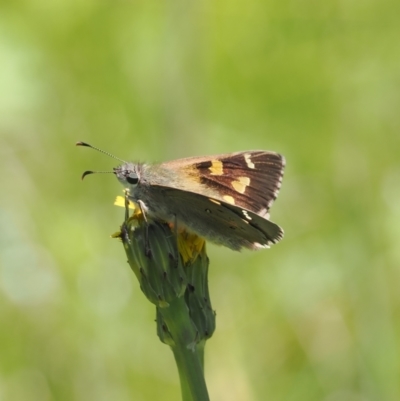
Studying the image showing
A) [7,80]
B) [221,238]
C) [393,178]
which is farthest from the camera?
[393,178]

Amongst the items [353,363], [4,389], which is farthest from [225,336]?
[4,389]

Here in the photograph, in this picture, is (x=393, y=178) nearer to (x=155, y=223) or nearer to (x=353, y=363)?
(x=353, y=363)

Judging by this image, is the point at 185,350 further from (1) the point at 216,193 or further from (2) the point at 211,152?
(2) the point at 211,152

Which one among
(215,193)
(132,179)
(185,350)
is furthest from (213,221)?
(185,350)

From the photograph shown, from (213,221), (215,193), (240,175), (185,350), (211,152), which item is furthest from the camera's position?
(211,152)

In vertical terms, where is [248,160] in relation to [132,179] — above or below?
above

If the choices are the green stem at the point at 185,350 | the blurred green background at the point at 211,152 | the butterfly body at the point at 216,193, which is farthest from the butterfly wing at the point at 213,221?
the blurred green background at the point at 211,152

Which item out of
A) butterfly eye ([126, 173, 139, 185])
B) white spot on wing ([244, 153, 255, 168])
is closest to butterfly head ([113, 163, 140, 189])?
butterfly eye ([126, 173, 139, 185])

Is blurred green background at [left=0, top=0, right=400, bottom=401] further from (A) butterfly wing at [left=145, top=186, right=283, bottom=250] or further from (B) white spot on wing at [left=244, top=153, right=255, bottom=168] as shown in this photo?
(A) butterfly wing at [left=145, top=186, right=283, bottom=250]
